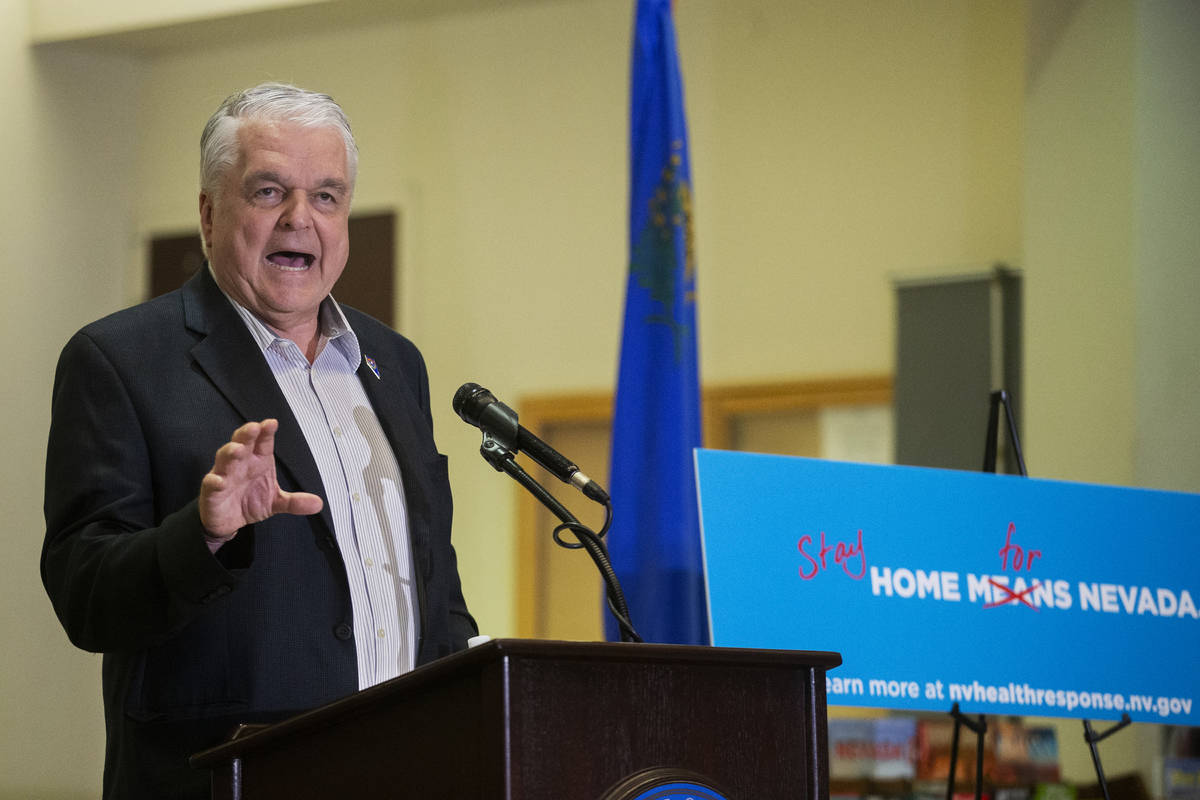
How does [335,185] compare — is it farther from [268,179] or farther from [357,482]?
[357,482]

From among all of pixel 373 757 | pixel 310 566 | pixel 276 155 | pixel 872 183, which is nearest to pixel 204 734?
pixel 310 566

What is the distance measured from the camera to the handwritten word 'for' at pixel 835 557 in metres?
2.67

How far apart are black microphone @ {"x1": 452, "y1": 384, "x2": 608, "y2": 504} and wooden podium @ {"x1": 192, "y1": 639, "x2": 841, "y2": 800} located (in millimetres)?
314

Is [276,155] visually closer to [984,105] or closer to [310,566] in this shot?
[310,566]

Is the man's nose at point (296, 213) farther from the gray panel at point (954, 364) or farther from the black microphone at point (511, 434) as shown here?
the gray panel at point (954, 364)

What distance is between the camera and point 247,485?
133cm

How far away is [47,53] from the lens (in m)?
6.09

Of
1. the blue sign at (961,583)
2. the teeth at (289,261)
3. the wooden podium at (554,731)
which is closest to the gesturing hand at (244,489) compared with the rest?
the wooden podium at (554,731)

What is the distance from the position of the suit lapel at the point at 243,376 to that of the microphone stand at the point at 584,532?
22 centimetres

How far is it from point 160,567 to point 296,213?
0.56m

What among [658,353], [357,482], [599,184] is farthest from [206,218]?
[599,184]

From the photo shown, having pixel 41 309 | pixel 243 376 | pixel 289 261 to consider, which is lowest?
pixel 243 376

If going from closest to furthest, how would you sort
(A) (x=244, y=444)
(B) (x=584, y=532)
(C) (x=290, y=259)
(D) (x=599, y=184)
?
(A) (x=244, y=444) < (B) (x=584, y=532) < (C) (x=290, y=259) < (D) (x=599, y=184)

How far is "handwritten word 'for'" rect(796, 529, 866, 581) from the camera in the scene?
8.76 ft
